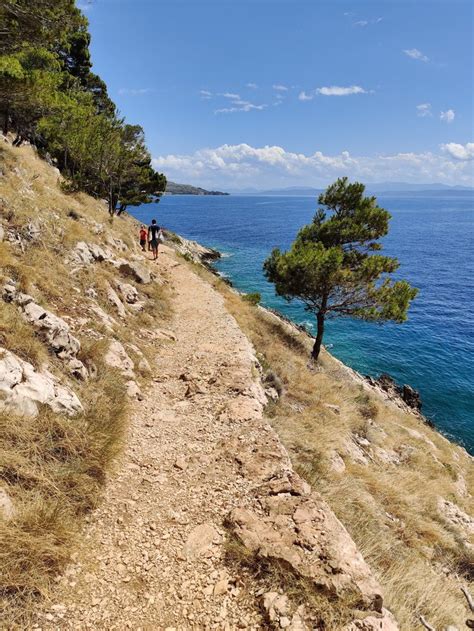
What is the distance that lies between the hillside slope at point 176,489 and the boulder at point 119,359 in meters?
0.06

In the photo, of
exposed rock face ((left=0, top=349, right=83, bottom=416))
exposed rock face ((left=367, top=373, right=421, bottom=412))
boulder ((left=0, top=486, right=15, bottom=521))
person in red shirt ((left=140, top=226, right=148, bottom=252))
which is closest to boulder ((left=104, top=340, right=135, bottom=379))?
exposed rock face ((left=0, top=349, right=83, bottom=416))

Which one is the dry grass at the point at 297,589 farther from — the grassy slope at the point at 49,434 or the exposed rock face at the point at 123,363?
the exposed rock face at the point at 123,363

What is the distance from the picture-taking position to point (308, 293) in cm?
2119

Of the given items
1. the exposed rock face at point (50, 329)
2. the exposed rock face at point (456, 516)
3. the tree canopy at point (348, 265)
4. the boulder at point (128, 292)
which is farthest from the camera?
the tree canopy at point (348, 265)

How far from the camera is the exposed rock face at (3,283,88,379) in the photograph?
755 cm

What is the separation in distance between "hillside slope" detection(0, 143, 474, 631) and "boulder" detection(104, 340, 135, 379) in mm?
61

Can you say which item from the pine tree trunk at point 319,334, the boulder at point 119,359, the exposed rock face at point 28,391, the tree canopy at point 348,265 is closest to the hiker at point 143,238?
the tree canopy at point 348,265

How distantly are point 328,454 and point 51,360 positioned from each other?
7.10m

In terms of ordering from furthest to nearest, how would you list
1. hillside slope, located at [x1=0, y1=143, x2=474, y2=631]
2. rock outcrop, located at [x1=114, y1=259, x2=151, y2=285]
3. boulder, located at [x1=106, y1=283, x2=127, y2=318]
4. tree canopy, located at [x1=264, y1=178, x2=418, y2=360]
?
tree canopy, located at [x1=264, y1=178, x2=418, y2=360], rock outcrop, located at [x1=114, y1=259, x2=151, y2=285], boulder, located at [x1=106, y1=283, x2=127, y2=318], hillside slope, located at [x1=0, y1=143, x2=474, y2=631]

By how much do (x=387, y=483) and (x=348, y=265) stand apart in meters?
13.3

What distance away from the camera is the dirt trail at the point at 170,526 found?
412cm

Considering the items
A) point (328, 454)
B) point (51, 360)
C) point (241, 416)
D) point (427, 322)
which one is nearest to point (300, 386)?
point (328, 454)

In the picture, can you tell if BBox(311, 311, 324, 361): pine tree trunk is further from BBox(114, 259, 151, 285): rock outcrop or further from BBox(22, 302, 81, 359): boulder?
BBox(22, 302, 81, 359): boulder

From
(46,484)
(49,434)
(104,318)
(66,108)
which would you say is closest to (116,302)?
(104,318)
